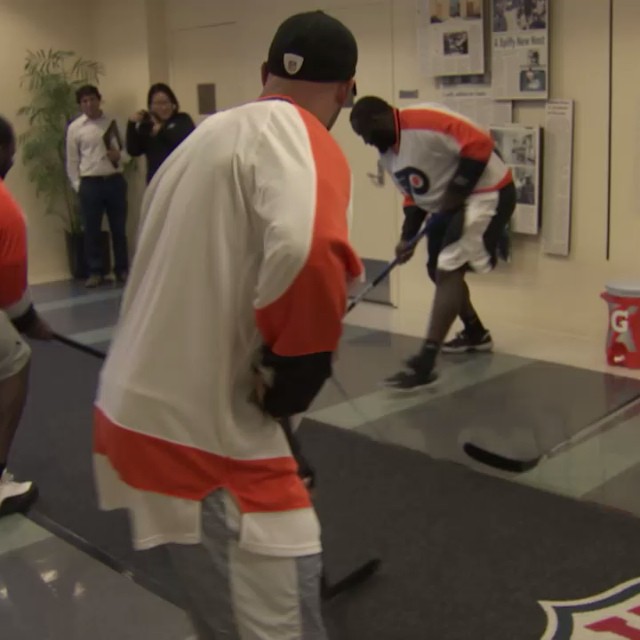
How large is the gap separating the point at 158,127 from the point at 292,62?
19.1 ft

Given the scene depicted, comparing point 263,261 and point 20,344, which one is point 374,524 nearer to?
point 20,344

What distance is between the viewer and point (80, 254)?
8.12 m

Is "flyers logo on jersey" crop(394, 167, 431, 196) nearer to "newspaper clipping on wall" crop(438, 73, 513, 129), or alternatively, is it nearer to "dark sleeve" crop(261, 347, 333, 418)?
"newspaper clipping on wall" crop(438, 73, 513, 129)

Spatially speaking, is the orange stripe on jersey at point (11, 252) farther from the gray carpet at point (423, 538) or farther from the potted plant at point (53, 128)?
the potted plant at point (53, 128)

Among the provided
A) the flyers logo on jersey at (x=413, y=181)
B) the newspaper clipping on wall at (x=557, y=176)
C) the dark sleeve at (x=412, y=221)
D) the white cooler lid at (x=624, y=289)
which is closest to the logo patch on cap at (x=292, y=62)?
the flyers logo on jersey at (x=413, y=181)

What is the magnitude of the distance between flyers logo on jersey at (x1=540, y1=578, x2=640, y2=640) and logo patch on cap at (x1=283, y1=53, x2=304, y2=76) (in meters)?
1.64

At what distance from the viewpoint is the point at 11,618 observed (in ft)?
8.71

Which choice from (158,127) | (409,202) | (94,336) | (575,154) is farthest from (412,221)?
(158,127)

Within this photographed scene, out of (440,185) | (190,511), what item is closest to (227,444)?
(190,511)

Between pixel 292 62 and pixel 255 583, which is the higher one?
pixel 292 62

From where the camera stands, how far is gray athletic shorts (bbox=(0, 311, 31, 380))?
3.13m

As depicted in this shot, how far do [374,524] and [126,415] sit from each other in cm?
178

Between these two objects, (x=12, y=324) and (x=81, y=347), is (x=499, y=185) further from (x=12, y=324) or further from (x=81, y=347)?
(x=12, y=324)

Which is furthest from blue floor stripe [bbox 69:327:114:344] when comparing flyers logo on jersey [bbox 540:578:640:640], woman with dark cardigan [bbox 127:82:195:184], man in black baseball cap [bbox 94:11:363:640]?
man in black baseball cap [bbox 94:11:363:640]
